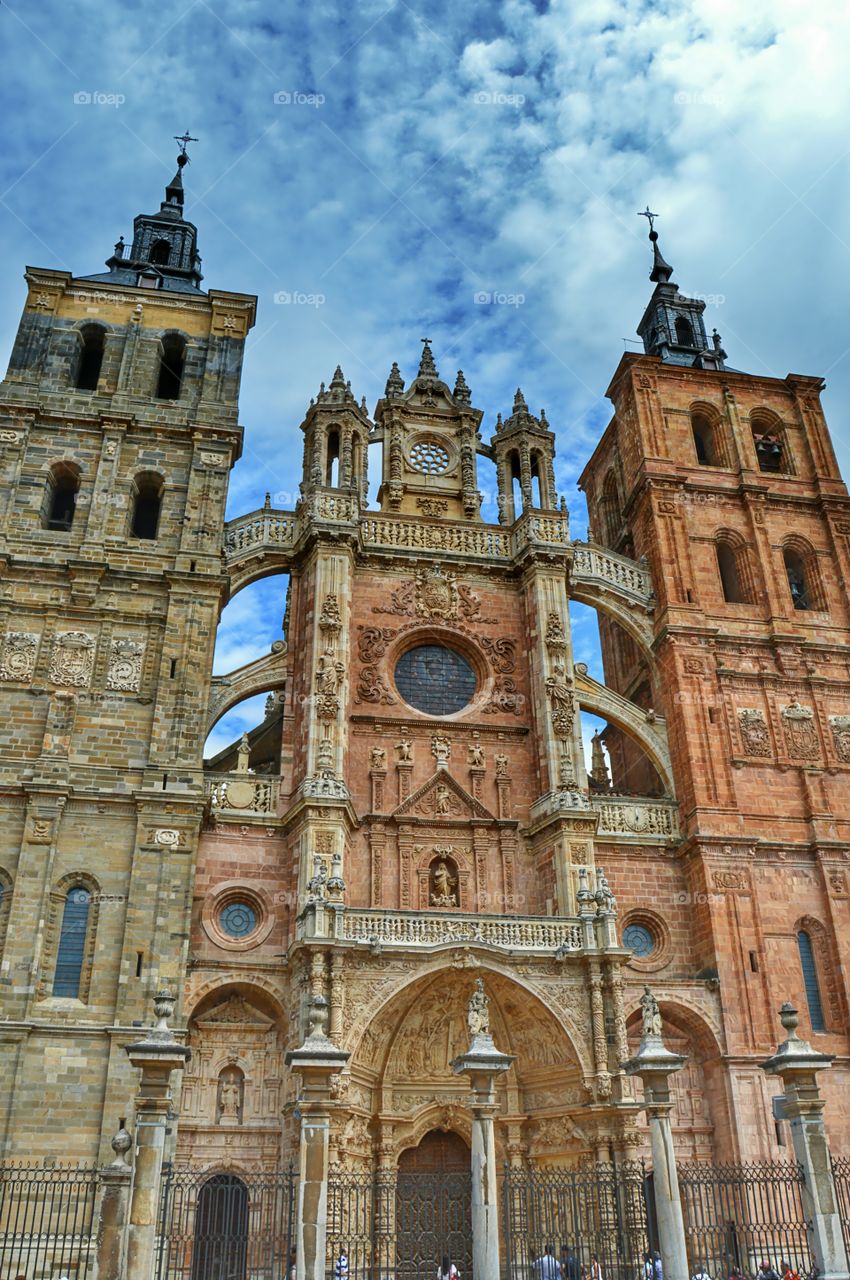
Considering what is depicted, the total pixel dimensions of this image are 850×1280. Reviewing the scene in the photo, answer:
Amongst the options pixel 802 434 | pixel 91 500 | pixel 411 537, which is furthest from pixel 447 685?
pixel 802 434

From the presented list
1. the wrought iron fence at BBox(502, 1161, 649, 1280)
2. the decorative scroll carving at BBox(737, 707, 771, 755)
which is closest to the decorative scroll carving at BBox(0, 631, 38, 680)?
the wrought iron fence at BBox(502, 1161, 649, 1280)

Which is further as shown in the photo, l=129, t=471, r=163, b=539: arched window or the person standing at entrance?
l=129, t=471, r=163, b=539: arched window

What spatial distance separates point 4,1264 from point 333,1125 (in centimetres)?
561

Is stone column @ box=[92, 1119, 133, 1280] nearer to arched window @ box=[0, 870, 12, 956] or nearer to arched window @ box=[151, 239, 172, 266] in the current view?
arched window @ box=[0, 870, 12, 956]

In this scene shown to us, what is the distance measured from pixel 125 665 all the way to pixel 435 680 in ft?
24.4

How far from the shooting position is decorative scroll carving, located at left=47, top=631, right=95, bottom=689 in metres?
23.2

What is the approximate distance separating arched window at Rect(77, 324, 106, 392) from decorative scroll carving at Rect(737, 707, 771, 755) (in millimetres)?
18882

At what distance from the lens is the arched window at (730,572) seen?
2953cm

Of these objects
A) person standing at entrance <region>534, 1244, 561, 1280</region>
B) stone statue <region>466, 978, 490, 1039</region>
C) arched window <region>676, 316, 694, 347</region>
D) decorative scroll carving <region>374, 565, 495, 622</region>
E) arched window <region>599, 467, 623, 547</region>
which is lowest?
person standing at entrance <region>534, 1244, 561, 1280</region>

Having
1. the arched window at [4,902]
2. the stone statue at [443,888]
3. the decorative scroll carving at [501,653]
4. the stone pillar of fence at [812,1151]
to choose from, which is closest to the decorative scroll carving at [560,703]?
the decorative scroll carving at [501,653]

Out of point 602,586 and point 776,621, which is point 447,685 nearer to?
point 602,586

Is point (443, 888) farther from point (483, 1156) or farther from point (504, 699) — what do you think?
point (483, 1156)

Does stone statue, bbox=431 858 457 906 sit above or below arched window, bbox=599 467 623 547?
below

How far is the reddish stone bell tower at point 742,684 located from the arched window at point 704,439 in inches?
2.7
